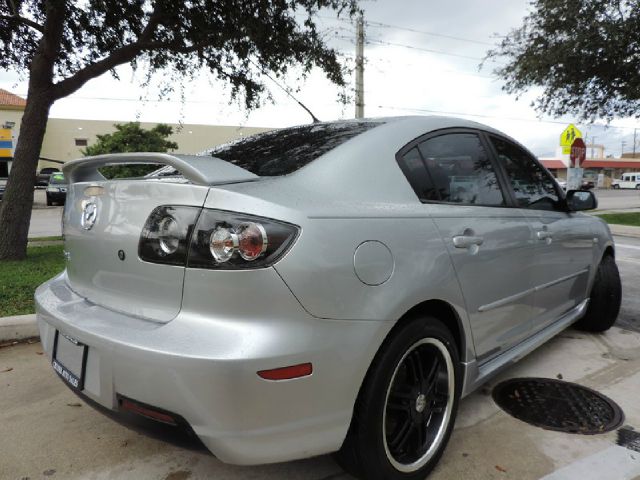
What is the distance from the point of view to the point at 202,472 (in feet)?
7.18

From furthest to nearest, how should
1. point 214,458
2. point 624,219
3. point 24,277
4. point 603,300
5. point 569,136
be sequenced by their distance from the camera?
point 624,219
point 569,136
point 24,277
point 603,300
point 214,458

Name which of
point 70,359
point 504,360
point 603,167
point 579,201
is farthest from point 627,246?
point 603,167

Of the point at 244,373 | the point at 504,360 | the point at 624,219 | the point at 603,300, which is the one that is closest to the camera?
the point at 244,373

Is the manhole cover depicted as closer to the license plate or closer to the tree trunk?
the license plate

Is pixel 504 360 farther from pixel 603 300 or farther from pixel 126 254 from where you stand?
pixel 126 254

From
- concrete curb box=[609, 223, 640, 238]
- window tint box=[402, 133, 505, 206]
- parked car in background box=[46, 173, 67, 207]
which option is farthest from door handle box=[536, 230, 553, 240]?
parked car in background box=[46, 173, 67, 207]

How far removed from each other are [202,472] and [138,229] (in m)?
1.13

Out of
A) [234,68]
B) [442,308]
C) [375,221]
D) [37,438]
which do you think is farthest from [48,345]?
[234,68]

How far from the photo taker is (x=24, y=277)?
17.8 ft

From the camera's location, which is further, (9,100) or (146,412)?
(9,100)

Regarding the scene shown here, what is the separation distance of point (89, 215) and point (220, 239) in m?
0.77

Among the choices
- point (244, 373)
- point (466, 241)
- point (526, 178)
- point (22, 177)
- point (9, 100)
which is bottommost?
point (244, 373)

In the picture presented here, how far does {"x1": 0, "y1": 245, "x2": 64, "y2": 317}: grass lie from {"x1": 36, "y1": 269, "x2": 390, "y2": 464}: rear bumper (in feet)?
10.0

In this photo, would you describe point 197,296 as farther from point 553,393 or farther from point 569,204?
point 569,204
